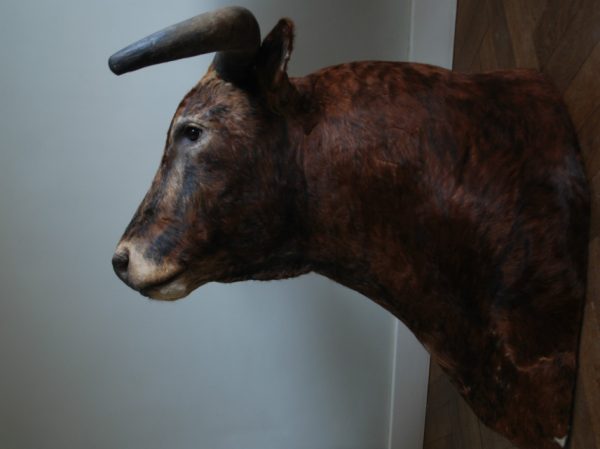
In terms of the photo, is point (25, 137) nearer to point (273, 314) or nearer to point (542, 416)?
point (273, 314)

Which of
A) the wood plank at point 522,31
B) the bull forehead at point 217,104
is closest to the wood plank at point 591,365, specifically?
the wood plank at point 522,31

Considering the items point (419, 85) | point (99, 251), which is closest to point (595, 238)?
point (419, 85)

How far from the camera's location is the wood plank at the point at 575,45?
1.75ft

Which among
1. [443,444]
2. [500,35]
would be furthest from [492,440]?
[500,35]

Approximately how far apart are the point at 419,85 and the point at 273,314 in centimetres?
76

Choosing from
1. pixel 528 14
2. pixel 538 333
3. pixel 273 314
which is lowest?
pixel 273 314

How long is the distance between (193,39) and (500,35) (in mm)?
430

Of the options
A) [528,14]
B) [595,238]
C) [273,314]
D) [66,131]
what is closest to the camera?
[595,238]

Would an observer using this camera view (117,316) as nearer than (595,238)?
No

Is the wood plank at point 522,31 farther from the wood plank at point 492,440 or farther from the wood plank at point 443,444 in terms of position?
the wood plank at point 443,444

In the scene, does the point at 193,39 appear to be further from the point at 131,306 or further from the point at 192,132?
the point at 131,306

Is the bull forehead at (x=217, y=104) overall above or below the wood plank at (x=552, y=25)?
below

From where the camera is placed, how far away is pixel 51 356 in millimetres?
1243

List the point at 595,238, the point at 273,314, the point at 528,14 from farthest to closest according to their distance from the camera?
the point at 273,314, the point at 528,14, the point at 595,238
